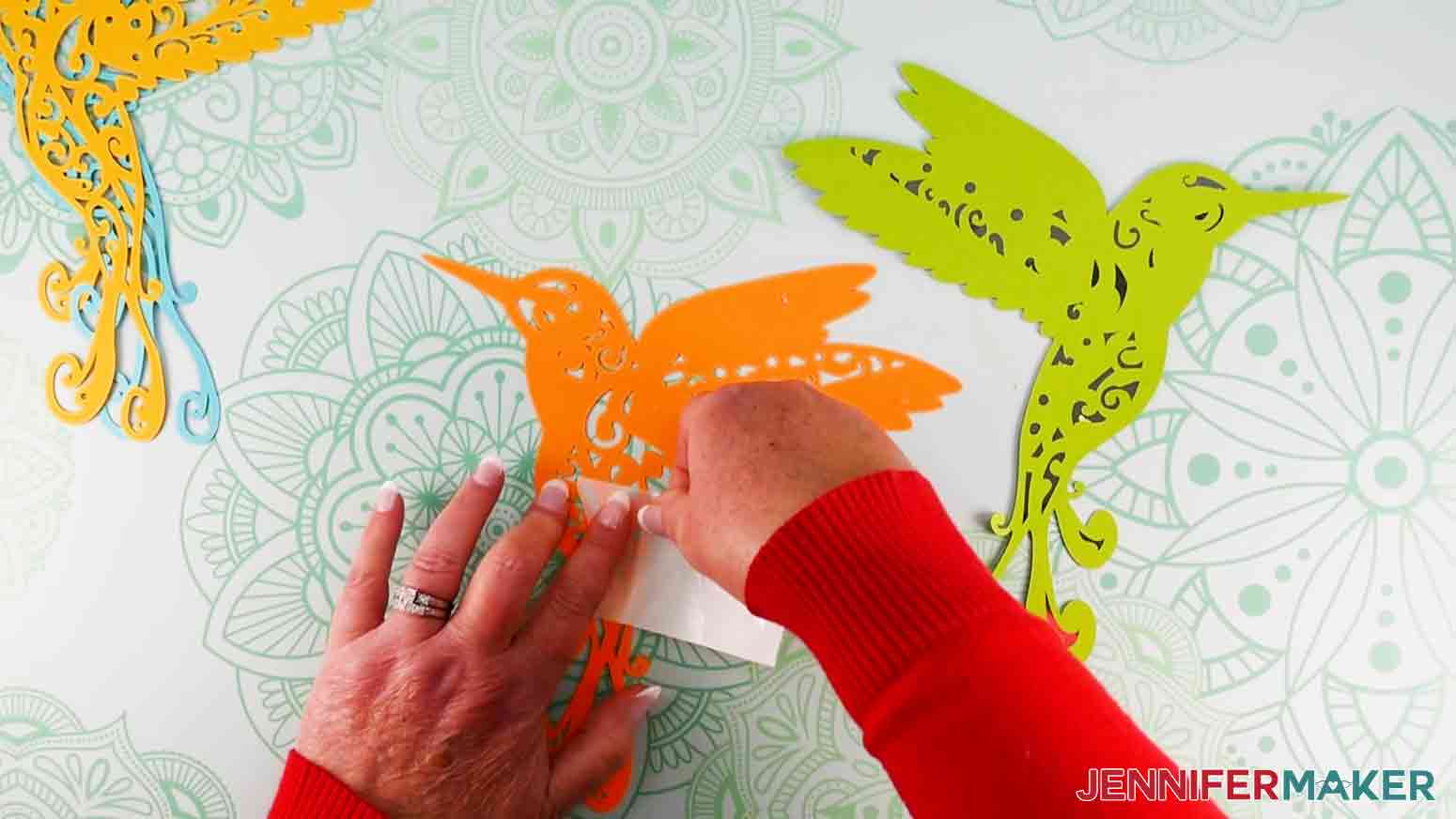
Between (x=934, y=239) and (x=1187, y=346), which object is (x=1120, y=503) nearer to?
(x=1187, y=346)

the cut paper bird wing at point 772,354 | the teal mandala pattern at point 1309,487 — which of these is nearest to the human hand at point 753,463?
the cut paper bird wing at point 772,354

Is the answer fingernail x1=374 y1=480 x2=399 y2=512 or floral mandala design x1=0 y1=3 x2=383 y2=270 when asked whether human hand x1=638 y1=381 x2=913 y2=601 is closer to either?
fingernail x1=374 y1=480 x2=399 y2=512

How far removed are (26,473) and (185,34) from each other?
510 mm

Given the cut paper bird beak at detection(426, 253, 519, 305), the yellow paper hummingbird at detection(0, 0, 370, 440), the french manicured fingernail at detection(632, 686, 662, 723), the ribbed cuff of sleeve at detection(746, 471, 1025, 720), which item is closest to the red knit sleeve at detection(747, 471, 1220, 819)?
the ribbed cuff of sleeve at detection(746, 471, 1025, 720)

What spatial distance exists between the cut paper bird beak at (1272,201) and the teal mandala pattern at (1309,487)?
1 cm

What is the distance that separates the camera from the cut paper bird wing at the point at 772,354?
39.7 inches

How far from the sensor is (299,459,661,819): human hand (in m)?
0.93

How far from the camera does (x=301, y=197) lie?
1047 millimetres

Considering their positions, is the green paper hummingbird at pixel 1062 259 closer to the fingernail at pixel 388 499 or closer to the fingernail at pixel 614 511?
the fingernail at pixel 614 511

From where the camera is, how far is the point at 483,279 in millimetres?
1036

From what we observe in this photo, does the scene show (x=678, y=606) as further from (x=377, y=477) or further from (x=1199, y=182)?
(x=1199, y=182)

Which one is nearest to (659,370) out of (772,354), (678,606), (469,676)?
(772,354)

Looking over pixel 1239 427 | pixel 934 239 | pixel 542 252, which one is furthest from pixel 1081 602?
pixel 542 252

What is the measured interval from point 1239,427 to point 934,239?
0.37 meters
